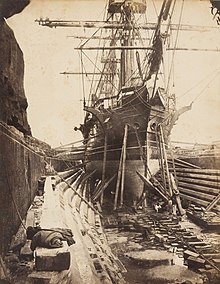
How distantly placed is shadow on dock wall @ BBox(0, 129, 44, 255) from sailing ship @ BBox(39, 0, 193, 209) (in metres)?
0.37

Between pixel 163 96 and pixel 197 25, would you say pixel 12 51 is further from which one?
pixel 197 25

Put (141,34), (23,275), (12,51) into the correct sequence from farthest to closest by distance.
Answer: (141,34) < (12,51) < (23,275)

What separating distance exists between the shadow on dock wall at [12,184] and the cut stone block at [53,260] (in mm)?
241

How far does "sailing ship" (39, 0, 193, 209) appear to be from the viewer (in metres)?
2.36

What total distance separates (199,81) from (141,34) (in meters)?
0.45

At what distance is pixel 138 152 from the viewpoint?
8.00 ft

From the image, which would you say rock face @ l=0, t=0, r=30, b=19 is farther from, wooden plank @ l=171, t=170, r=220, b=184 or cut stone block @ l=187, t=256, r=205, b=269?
cut stone block @ l=187, t=256, r=205, b=269

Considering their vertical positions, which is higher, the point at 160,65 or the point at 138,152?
the point at 160,65

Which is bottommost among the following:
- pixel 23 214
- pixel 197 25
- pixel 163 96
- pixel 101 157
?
pixel 23 214

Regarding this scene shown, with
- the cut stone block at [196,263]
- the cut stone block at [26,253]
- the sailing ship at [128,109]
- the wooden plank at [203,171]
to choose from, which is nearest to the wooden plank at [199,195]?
the wooden plank at [203,171]

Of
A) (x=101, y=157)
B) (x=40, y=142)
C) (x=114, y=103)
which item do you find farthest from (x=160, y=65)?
(x=40, y=142)

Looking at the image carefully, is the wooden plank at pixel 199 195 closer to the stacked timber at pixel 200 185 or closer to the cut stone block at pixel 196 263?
the stacked timber at pixel 200 185

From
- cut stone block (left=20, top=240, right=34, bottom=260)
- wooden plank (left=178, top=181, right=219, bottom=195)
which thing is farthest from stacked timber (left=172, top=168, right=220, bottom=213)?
cut stone block (left=20, top=240, right=34, bottom=260)

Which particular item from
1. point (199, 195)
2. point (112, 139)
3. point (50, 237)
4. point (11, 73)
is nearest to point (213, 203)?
point (199, 195)
